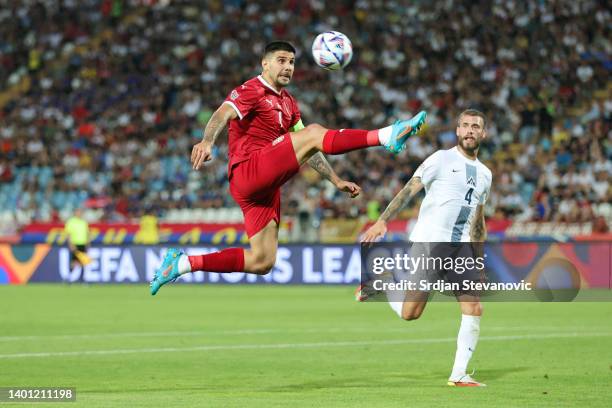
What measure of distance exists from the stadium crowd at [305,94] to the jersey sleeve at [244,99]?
18.6 meters

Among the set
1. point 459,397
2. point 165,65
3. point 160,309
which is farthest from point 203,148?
point 165,65

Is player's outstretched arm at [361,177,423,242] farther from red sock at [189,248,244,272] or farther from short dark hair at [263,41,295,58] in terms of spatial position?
short dark hair at [263,41,295,58]

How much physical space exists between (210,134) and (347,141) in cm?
121

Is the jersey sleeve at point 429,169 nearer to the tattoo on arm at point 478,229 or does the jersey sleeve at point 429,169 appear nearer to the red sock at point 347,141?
the tattoo on arm at point 478,229

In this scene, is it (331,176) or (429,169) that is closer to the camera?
(429,169)

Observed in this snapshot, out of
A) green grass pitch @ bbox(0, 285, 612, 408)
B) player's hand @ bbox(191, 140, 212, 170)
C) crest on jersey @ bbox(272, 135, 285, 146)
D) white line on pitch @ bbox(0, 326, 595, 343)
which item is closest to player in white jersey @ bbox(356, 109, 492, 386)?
green grass pitch @ bbox(0, 285, 612, 408)

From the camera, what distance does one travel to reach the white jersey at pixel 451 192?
418 inches

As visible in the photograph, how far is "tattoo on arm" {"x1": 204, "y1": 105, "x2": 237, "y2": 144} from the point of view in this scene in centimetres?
979

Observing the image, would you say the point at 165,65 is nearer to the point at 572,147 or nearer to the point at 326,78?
the point at 326,78

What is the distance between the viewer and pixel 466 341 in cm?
1035

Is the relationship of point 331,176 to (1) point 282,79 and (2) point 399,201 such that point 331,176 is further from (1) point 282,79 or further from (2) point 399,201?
(1) point 282,79

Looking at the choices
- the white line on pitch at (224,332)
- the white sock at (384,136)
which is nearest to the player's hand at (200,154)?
the white sock at (384,136)

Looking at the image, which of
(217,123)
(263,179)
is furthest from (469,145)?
(217,123)

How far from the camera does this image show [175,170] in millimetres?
35000
